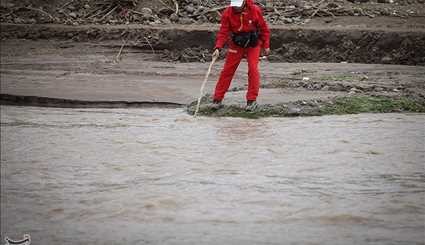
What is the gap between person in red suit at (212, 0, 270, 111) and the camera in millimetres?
8055

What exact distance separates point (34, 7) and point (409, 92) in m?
9.51

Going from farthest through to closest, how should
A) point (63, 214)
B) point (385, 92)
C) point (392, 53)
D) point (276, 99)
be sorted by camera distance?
point (392, 53)
point (385, 92)
point (276, 99)
point (63, 214)

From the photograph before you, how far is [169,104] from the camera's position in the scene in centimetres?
931

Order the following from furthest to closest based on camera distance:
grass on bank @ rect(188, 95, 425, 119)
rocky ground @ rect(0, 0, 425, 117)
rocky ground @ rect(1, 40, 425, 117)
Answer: rocky ground @ rect(0, 0, 425, 117) < rocky ground @ rect(1, 40, 425, 117) < grass on bank @ rect(188, 95, 425, 119)

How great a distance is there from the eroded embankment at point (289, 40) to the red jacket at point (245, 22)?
536 centimetres

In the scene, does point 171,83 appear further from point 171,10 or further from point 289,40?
point 171,10

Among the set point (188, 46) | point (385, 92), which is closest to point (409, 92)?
point (385, 92)

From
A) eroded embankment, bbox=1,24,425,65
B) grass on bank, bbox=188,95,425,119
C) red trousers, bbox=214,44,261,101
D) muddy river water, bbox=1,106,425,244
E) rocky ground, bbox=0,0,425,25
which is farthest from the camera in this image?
rocky ground, bbox=0,0,425,25

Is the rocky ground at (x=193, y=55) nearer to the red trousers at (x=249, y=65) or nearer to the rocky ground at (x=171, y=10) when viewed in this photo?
the rocky ground at (x=171, y=10)

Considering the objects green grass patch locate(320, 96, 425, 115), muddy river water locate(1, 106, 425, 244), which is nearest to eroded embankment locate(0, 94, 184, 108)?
muddy river water locate(1, 106, 425, 244)

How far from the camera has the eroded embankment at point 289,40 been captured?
13.3 m

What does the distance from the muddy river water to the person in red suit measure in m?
0.54

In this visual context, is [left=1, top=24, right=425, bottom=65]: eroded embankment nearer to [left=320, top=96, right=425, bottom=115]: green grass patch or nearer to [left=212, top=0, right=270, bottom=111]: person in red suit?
[left=320, top=96, right=425, bottom=115]: green grass patch

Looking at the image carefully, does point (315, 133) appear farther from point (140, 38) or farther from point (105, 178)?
point (140, 38)
